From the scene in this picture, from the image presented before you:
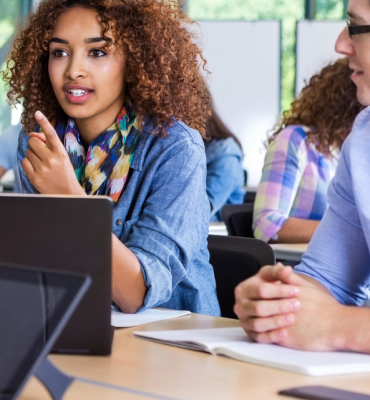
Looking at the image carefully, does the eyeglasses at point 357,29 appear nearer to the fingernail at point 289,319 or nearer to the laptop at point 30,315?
the fingernail at point 289,319

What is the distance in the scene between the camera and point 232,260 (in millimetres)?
1661

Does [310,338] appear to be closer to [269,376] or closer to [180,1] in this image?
[269,376]

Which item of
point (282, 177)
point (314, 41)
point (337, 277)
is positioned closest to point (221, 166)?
point (282, 177)

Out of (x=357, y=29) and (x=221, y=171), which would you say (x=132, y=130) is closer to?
(x=357, y=29)

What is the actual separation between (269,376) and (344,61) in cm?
217

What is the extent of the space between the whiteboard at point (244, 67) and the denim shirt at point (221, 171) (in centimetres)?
261

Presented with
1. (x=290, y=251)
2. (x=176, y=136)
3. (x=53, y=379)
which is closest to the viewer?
(x=53, y=379)

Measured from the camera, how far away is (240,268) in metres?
1.63

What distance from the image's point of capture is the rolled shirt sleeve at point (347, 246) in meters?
1.38

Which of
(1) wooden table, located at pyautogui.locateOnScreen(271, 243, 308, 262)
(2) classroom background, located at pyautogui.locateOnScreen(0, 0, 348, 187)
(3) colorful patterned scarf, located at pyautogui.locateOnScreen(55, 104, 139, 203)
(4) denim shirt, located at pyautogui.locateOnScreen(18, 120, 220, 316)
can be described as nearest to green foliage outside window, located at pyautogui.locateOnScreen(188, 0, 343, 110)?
(2) classroom background, located at pyautogui.locateOnScreen(0, 0, 348, 187)

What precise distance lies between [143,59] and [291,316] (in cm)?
90

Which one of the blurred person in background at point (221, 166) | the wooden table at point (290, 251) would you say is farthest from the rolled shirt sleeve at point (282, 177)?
the blurred person in background at point (221, 166)

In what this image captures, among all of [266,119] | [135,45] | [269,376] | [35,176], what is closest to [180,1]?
[135,45]

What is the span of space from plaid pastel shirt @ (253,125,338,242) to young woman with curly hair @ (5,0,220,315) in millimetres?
969
